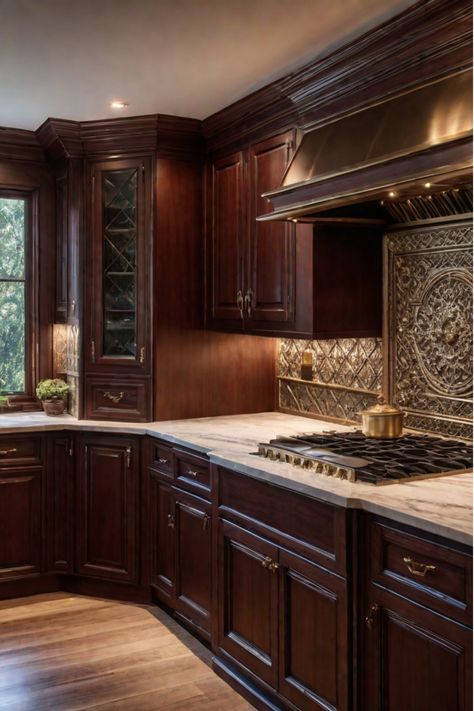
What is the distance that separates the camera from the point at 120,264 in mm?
4211

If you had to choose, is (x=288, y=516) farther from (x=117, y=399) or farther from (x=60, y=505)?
(x=60, y=505)

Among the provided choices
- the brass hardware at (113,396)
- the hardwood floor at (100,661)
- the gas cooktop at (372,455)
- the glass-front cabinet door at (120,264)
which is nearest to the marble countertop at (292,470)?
the gas cooktop at (372,455)

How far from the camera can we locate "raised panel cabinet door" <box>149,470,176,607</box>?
3.73m

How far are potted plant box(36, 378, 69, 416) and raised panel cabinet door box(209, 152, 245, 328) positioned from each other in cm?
99

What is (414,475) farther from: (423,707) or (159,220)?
(159,220)

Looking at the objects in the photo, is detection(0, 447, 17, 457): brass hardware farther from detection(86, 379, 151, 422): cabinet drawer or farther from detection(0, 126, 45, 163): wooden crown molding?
detection(0, 126, 45, 163): wooden crown molding

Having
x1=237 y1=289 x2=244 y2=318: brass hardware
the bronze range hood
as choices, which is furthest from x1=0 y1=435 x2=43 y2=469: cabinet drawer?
the bronze range hood

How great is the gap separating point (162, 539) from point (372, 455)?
1.43 m

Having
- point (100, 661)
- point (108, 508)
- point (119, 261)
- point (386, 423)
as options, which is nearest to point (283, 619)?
point (386, 423)

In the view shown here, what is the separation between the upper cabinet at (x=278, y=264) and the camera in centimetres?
343

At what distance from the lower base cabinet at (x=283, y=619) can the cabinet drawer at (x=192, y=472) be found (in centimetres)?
28

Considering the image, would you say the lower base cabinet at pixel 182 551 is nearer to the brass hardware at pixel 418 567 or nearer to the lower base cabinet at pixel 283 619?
the lower base cabinet at pixel 283 619

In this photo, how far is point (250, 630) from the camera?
9.89 ft

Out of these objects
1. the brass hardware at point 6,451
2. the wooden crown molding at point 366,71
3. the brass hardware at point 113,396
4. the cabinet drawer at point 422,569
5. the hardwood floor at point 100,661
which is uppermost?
the wooden crown molding at point 366,71
